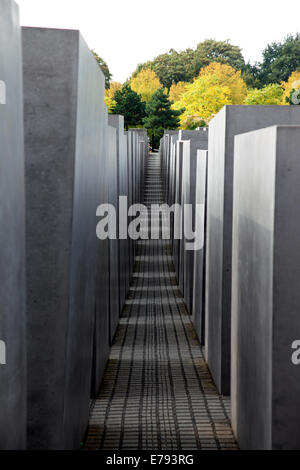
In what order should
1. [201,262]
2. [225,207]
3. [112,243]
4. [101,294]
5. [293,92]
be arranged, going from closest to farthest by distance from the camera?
[225,207], [101,294], [112,243], [201,262], [293,92]

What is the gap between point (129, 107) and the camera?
62.2 meters

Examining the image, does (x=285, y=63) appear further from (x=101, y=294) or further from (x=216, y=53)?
(x=101, y=294)

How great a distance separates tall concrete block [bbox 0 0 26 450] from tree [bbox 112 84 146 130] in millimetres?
59259

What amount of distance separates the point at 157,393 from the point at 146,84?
87.2 metres

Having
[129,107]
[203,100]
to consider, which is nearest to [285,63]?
[203,100]

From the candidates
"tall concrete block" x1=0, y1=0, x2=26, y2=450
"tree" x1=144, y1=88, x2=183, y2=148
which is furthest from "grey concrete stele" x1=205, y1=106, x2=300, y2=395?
"tree" x1=144, y1=88, x2=183, y2=148

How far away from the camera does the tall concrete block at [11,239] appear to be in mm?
2934

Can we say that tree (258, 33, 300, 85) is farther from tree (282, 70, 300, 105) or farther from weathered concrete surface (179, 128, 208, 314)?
weathered concrete surface (179, 128, 208, 314)

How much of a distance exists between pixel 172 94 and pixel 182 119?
88.9ft

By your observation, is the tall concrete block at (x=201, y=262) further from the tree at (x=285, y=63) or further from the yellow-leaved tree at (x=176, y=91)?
the yellow-leaved tree at (x=176, y=91)

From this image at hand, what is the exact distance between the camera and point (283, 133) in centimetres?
389

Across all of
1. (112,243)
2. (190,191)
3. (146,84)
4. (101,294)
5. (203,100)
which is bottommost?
(101,294)
